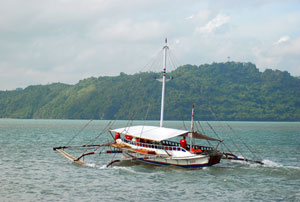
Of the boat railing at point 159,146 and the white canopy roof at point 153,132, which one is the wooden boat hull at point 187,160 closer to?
the boat railing at point 159,146

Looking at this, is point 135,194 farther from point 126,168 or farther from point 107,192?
point 126,168

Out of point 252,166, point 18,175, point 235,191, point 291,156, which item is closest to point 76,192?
point 18,175

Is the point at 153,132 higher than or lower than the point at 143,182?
higher

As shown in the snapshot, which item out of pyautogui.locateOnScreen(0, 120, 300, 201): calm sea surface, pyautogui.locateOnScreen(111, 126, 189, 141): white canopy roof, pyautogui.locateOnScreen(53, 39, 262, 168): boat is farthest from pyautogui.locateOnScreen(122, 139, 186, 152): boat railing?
pyautogui.locateOnScreen(0, 120, 300, 201): calm sea surface

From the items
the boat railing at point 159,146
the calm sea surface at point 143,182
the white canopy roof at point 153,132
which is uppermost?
the white canopy roof at point 153,132

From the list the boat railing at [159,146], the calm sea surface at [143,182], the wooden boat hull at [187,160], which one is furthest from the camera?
the boat railing at [159,146]

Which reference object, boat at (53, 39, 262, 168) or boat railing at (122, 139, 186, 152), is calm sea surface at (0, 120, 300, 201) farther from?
boat railing at (122, 139, 186, 152)

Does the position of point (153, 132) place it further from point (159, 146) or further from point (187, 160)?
point (187, 160)

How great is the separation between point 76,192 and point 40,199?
2951mm

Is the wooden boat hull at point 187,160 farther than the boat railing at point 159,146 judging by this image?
No

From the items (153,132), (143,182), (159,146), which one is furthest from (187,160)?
(143,182)

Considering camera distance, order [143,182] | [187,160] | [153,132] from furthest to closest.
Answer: [153,132] → [187,160] → [143,182]

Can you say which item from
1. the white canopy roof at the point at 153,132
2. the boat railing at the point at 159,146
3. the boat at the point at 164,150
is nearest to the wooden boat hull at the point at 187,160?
the boat at the point at 164,150

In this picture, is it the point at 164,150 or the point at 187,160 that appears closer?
the point at 187,160
